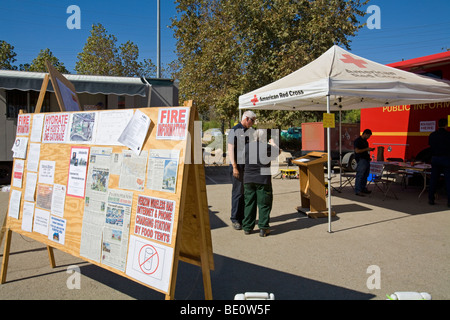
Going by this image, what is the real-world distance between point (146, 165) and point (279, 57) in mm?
13597

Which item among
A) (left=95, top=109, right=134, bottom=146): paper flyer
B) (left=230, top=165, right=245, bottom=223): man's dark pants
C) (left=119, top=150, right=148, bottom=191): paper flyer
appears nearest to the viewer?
(left=119, top=150, right=148, bottom=191): paper flyer

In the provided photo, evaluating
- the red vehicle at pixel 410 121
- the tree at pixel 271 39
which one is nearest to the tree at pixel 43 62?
the tree at pixel 271 39

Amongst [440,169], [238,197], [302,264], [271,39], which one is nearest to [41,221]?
[302,264]

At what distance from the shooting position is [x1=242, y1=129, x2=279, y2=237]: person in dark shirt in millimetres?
5293

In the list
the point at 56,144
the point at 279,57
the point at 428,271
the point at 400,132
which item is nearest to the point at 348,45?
the point at 279,57

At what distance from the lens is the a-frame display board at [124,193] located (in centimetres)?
247

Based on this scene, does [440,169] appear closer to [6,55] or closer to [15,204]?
[15,204]

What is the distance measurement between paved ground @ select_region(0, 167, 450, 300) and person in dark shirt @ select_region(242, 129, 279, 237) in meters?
0.32

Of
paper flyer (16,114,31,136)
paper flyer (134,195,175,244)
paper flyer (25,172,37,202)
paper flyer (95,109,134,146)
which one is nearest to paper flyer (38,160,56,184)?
paper flyer (25,172,37,202)

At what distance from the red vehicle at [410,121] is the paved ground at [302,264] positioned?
3.66 metres

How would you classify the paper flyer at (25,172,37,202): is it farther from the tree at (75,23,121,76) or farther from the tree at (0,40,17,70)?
the tree at (0,40,17,70)
